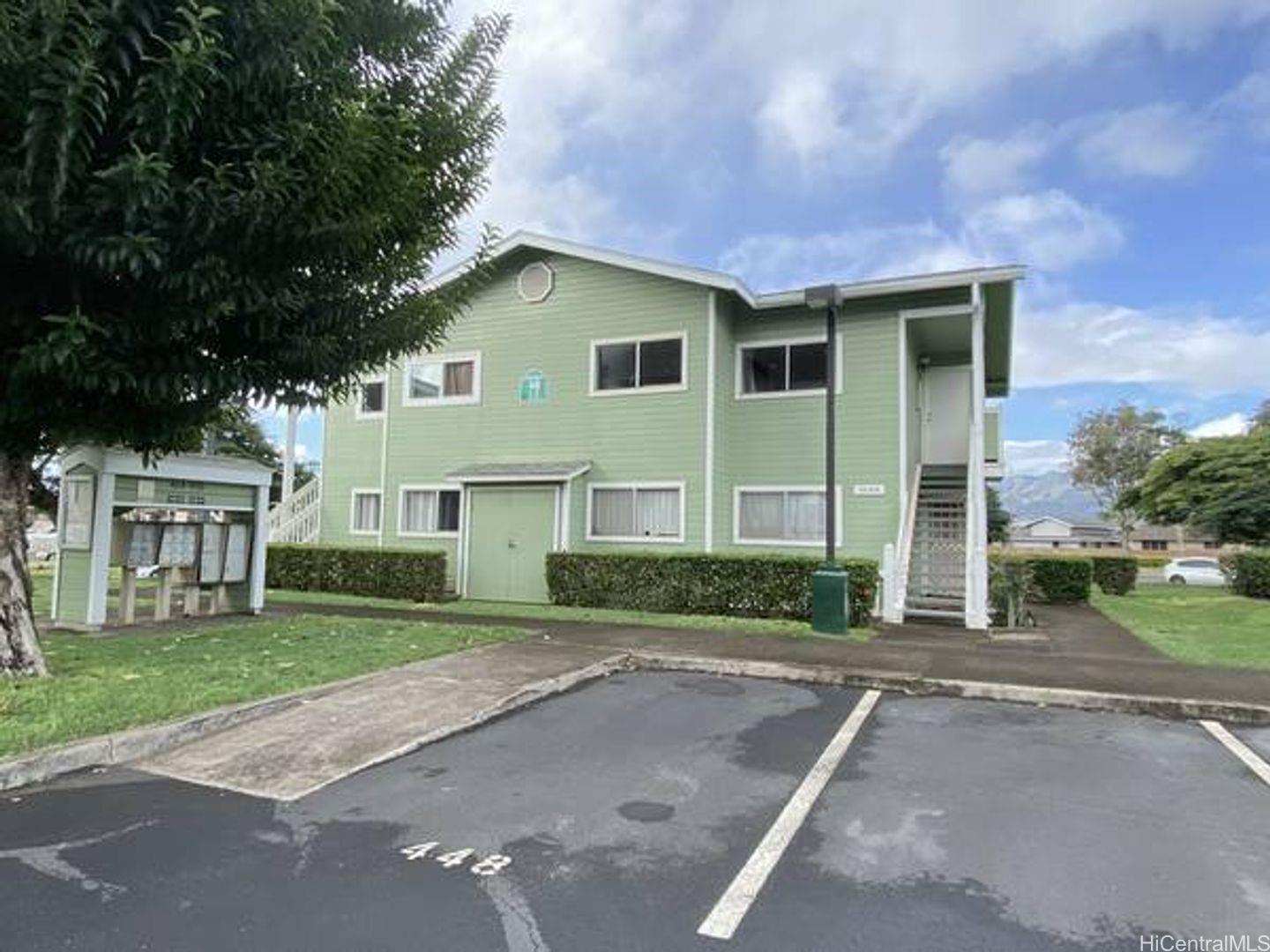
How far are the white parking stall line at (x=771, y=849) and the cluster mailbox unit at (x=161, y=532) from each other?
337 inches

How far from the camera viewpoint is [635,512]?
1695 cm

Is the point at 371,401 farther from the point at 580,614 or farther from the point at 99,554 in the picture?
the point at 99,554

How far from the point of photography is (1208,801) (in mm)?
5117

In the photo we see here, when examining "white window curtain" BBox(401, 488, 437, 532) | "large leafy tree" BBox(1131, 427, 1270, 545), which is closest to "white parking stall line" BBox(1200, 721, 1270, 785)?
"white window curtain" BBox(401, 488, 437, 532)

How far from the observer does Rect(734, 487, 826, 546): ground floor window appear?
15.9m

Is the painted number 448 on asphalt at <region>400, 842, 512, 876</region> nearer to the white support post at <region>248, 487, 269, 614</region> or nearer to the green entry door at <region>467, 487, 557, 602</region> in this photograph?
the white support post at <region>248, 487, 269, 614</region>

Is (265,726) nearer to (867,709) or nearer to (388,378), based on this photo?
(867,709)

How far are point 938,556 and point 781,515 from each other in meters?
3.11

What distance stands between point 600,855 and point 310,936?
139 centimetres

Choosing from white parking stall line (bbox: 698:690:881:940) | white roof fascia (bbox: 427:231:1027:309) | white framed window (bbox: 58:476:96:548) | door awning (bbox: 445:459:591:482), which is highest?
white roof fascia (bbox: 427:231:1027:309)

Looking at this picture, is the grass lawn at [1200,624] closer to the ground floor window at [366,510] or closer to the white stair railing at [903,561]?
the white stair railing at [903,561]

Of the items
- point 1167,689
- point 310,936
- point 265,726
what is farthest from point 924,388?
point 310,936

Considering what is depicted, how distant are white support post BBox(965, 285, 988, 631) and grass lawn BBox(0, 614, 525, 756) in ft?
25.0

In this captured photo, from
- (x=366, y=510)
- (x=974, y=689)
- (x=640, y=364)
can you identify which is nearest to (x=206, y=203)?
(x=974, y=689)
